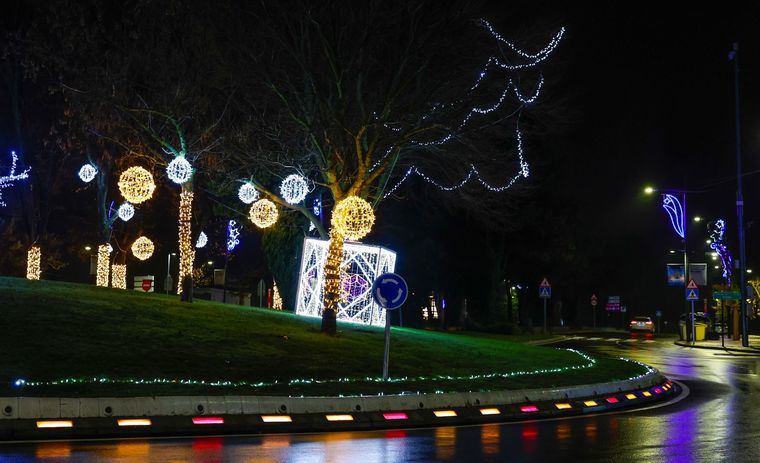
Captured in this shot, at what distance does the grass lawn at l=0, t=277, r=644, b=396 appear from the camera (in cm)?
1481

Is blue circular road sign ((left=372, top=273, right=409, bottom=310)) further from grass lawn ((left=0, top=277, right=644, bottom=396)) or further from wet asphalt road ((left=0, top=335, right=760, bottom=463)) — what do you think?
wet asphalt road ((left=0, top=335, right=760, bottom=463))

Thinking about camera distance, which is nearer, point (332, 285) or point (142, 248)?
point (332, 285)

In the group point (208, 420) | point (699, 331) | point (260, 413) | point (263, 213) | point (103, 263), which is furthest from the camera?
point (699, 331)

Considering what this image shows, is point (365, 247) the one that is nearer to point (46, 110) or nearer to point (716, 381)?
point (716, 381)

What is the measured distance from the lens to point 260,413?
13.4m

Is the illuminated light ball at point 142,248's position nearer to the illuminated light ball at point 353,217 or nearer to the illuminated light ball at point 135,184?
the illuminated light ball at point 135,184

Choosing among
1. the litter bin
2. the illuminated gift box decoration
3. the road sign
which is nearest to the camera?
the illuminated gift box decoration

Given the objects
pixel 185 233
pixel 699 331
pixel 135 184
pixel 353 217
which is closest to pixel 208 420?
pixel 353 217

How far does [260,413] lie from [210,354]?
4.32m

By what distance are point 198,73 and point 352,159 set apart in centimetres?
522

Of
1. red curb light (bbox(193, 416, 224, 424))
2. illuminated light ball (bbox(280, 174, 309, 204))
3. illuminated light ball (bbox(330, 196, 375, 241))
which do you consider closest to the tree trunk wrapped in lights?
illuminated light ball (bbox(330, 196, 375, 241))

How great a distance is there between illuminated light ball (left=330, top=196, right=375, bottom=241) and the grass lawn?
285 centimetres

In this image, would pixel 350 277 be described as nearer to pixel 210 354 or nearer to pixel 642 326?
pixel 210 354

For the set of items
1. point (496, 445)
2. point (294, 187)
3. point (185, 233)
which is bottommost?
point (496, 445)
